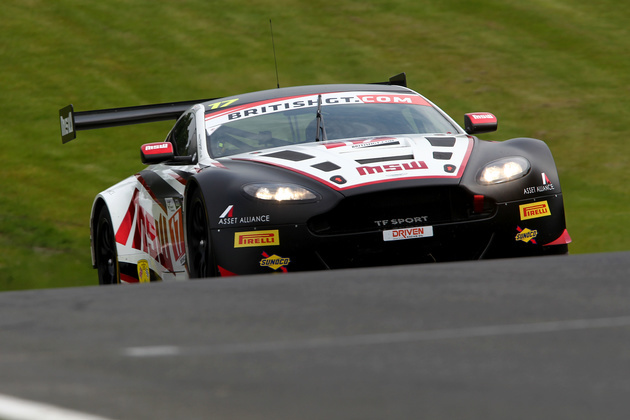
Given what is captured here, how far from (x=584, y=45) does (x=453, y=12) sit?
3.15 m

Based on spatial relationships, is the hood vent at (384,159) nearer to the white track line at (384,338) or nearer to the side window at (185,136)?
the side window at (185,136)

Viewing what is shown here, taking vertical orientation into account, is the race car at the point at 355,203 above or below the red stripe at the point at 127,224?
above

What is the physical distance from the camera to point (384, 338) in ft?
11.6

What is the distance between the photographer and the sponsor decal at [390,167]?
5801 millimetres

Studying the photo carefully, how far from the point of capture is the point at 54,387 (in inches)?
120

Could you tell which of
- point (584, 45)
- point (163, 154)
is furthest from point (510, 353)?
point (584, 45)

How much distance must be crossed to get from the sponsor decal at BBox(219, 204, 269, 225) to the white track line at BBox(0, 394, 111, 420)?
290cm

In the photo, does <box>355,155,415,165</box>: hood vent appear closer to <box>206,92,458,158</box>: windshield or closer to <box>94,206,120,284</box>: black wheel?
<box>206,92,458,158</box>: windshield

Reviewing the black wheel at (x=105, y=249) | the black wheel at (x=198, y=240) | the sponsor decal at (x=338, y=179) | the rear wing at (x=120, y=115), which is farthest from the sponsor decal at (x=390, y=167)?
the rear wing at (x=120, y=115)

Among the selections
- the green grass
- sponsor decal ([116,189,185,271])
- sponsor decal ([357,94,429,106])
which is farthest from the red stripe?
the green grass

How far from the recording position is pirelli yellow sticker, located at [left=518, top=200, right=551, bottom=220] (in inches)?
233

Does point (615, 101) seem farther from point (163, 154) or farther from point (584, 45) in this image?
point (163, 154)

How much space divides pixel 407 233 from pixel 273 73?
1251cm

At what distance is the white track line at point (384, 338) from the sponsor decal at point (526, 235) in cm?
223
